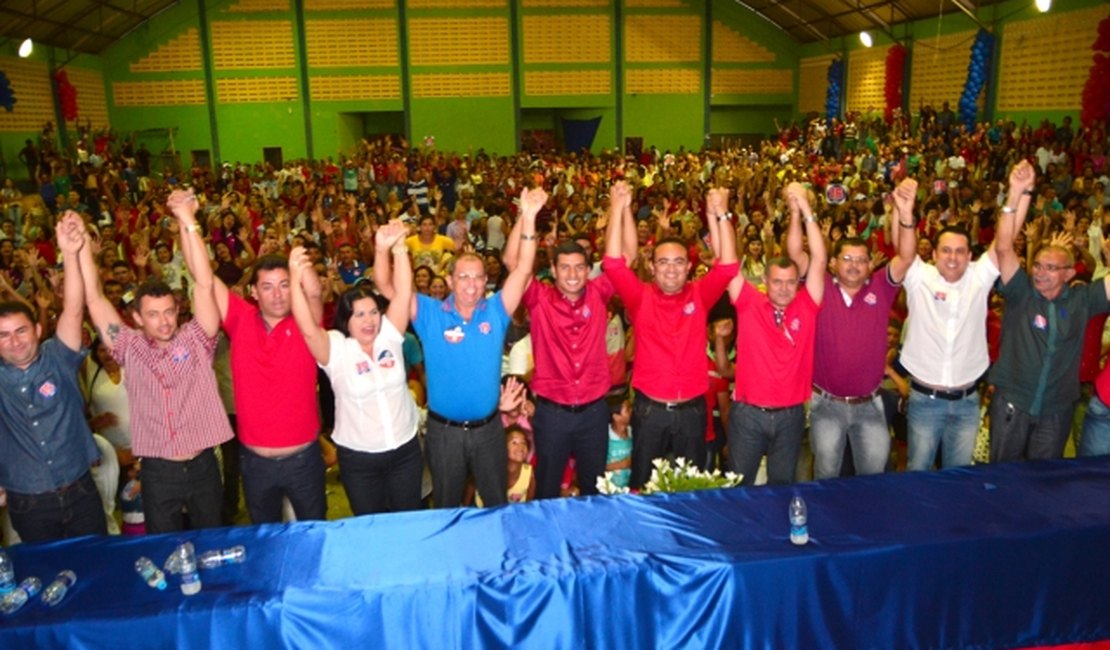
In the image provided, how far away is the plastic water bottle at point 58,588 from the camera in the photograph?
7.73ft

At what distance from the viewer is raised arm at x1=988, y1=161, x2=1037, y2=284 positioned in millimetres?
3732

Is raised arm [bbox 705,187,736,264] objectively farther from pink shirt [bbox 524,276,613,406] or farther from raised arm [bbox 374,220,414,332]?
raised arm [bbox 374,220,414,332]

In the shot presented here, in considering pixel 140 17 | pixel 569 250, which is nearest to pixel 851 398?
pixel 569 250

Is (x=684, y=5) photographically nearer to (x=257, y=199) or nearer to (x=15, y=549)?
(x=257, y=199)

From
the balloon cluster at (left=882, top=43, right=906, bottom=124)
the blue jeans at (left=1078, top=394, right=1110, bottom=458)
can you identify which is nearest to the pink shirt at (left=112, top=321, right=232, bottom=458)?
the blue jeans at (left=1078, top=394, right=1110, bottom=458)

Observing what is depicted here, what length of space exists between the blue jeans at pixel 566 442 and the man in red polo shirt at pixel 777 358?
0.64 meters

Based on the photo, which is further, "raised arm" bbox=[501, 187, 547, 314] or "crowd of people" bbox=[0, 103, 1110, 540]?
"raised arm" bbox=[501, 187, 547, 314]

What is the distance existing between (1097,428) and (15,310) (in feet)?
15.5

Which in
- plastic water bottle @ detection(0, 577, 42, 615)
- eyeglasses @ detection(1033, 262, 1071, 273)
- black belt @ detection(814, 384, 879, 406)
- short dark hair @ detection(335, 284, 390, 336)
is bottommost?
plastic water bottle @ detection(0, 577, 42, 615)

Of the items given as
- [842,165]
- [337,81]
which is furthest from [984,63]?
[337,81]

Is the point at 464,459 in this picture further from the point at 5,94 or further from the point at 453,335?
the point at 5,94

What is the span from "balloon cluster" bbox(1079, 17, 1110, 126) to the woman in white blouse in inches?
510

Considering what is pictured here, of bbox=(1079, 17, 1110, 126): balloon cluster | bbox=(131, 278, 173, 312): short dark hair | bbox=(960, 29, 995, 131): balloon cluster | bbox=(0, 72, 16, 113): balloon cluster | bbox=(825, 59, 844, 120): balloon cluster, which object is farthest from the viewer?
bbox=(825, 59, 844, 120): balloon cluster

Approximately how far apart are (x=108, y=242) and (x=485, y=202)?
5.43 metres
